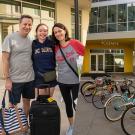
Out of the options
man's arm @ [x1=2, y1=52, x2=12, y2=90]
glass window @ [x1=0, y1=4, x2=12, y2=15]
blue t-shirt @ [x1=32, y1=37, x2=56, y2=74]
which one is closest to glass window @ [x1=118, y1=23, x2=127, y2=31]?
blue t-shirt @ [x1=32, y1=37, x2=56, y2=74]

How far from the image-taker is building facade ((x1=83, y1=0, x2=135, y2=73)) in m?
1.32

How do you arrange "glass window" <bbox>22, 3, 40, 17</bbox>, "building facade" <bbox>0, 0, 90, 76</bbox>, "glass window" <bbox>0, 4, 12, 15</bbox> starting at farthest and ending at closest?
"glass window" <bbox>22, 3, 40, 17</bbox>, "glass window" <bbox>0, 4, 12, 15</bbox>, "building facade" <bbox>0, 0, 90, 76</bbox>

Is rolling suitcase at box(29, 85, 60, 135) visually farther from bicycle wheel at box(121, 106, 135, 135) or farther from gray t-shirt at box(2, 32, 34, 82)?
bicycle wheel at box(121, 106, 135, 135)

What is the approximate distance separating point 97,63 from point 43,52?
71cm

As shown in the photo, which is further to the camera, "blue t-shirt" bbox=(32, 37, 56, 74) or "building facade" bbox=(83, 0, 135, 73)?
"blue t-shirt" bbox=(32, 37, 56, 74)

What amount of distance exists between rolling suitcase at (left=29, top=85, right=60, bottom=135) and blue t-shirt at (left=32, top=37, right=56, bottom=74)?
185 mm

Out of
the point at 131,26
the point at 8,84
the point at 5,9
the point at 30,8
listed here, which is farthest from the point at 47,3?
the point at 131,26

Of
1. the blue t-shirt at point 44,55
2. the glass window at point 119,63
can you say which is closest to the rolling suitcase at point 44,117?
the blue t-shirt at point 44,55

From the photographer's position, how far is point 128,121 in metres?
1.49

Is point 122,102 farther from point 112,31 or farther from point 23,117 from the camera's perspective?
point 23,117

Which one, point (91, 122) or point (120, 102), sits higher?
point (120, 102)

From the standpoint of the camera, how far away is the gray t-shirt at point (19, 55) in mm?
2186

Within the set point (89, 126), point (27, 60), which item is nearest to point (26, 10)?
point (27, 60)

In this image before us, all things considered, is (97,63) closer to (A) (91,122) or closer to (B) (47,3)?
(A) (91,122)
